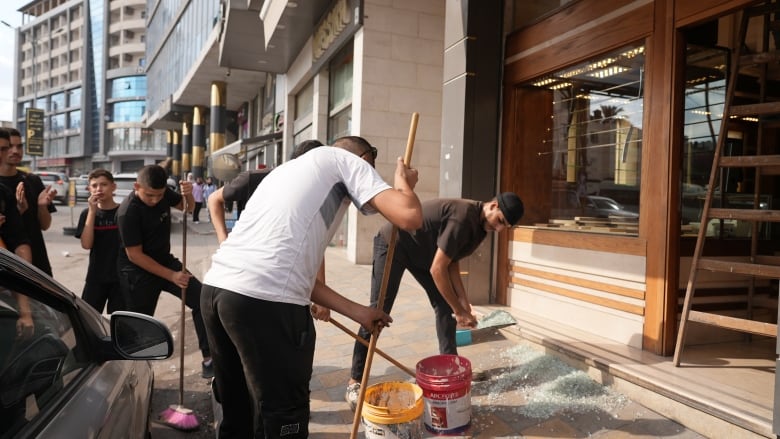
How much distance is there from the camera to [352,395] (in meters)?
3.37

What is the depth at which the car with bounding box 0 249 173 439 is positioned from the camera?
4.23ft

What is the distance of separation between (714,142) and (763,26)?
1.00 meters

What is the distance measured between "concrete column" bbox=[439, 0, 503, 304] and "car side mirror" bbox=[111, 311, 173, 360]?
407cm

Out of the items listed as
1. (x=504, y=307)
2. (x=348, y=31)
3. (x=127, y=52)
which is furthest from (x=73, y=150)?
(x=504, y=307)

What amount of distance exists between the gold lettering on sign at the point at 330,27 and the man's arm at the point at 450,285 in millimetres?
6716

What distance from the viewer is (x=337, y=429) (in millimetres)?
3129

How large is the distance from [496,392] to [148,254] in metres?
2.84

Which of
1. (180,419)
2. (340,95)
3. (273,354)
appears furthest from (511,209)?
(340,95)

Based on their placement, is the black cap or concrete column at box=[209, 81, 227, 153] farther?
concrete column at box=[209, 81, 227, 153]

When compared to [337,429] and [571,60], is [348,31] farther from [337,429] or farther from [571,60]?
[337,429]

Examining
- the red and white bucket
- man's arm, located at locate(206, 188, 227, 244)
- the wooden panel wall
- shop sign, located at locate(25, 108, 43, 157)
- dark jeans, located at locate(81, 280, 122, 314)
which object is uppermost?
shop sign, located at locate(25, 108, 43, 157)

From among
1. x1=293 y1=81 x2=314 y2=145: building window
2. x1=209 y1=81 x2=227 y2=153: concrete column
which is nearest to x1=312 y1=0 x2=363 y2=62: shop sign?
x1=293 y1=81 x2=314 y2=145: building window

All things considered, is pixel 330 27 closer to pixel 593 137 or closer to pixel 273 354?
pixel 593 137

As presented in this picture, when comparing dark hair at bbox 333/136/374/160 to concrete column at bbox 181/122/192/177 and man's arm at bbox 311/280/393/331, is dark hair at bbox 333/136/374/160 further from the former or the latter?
concrete column at bbox 181/122/192/177
